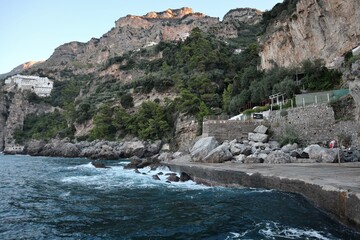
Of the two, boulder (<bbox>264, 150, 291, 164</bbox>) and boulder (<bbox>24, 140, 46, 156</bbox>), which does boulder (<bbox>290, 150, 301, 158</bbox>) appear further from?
boulder (<bbox>24, 140, 46, 156</bbox>)

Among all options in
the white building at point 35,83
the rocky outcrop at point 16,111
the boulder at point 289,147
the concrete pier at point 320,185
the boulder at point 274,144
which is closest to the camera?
the concrete pier at point 320,185

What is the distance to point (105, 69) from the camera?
84.7m

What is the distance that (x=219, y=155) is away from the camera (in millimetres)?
18344

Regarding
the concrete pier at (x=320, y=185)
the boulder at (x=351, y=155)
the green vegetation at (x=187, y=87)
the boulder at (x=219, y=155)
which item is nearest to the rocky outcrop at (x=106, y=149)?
the green vegetation at (x=187, y=87)

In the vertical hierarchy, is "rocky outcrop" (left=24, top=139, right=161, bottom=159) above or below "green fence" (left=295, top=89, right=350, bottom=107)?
below

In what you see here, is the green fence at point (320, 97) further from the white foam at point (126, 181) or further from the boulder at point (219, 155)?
the white foam at point (126, 181)

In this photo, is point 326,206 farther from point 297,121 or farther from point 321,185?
point 297,121

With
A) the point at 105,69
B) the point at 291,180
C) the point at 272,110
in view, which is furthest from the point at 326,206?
the point at 105,69

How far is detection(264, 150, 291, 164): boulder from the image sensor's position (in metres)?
15.4

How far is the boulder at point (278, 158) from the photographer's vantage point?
1535 centimetres


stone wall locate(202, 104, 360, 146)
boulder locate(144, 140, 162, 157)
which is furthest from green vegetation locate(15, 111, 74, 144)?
stone wall locate(202, 104, 360, 146)

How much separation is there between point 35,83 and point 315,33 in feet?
361

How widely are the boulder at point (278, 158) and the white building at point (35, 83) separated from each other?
10840cm

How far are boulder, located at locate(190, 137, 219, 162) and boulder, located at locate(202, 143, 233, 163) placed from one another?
109 cm
